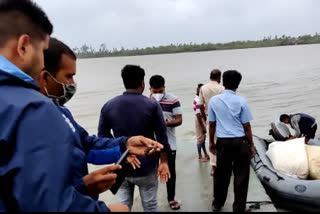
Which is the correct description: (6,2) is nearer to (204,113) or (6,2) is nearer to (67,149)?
(67,149)

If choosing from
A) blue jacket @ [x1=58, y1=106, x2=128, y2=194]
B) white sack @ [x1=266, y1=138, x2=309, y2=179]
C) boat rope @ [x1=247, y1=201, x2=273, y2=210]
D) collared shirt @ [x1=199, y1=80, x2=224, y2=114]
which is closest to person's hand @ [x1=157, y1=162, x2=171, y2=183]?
blue jacket @ [x1=58, y1=106, x2=128, y2=194]

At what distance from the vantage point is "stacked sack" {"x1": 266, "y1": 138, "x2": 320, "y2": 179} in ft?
15.5

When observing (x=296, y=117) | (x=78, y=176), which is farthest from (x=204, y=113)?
(x=78, y=176)

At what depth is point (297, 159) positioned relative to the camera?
4797mm

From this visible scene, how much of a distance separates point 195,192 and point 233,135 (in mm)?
1193

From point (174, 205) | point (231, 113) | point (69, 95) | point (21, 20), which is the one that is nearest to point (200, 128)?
point (174, 205)

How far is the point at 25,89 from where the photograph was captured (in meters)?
0.92

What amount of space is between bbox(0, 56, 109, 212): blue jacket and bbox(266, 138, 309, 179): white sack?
4476mm

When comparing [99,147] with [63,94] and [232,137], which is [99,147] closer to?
[63,94]

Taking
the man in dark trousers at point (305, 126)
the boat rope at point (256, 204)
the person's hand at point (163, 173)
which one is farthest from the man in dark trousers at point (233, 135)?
the man in dark trousers at point (305, 126)

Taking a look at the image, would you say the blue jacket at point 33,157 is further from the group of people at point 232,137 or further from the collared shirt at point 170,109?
the collared shirt at point 170,109

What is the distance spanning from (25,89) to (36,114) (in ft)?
0.36

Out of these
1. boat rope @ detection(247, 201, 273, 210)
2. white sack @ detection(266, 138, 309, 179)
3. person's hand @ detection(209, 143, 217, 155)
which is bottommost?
boat rope @ detection(247, 201, 273, 210)

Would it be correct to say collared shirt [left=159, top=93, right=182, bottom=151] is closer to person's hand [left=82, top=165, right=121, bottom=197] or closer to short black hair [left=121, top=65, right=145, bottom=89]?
short black hair [left=121, top=65, right=145, bottom=89]
